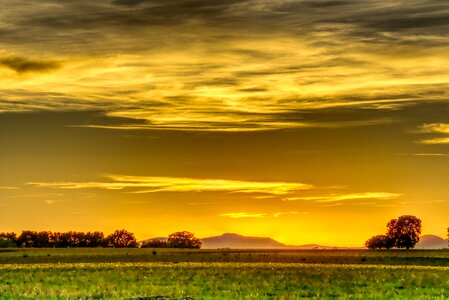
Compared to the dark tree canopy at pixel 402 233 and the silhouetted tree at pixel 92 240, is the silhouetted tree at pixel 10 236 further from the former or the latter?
the dark tree canopy at pixel 402 233

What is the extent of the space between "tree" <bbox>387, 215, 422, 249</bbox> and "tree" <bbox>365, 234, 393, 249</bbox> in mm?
1046

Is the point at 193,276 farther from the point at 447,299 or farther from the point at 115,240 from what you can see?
the point at 115,240

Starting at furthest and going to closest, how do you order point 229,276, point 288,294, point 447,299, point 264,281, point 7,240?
point 7,240 < point 229,276 < point 264,281 < point 288,294 < point 447,299

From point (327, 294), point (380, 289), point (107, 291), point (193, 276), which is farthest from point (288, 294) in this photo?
point (193, 276)

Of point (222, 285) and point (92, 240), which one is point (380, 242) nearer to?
point (92, 240)

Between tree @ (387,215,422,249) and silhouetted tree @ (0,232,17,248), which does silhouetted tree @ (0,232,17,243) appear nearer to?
silhouetted tree @ (0,232,17,248)

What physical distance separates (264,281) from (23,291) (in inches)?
668

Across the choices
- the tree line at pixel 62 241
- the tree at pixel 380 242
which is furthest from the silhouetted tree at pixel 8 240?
the tree at pixel 380 242

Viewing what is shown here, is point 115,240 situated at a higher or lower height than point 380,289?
higher

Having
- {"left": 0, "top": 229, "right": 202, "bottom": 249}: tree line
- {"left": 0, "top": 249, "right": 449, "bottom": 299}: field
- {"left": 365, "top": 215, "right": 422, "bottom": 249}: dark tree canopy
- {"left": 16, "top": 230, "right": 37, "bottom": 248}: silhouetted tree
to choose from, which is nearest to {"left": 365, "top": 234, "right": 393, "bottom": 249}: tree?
{"left": 365, "top": 215, "right": 422, "bottom": 249}: dark tree canopy

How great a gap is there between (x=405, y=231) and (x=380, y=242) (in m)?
6.82

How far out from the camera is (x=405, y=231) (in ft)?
623

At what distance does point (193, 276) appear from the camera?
6212cm

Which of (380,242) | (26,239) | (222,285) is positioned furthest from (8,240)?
(222,285)
